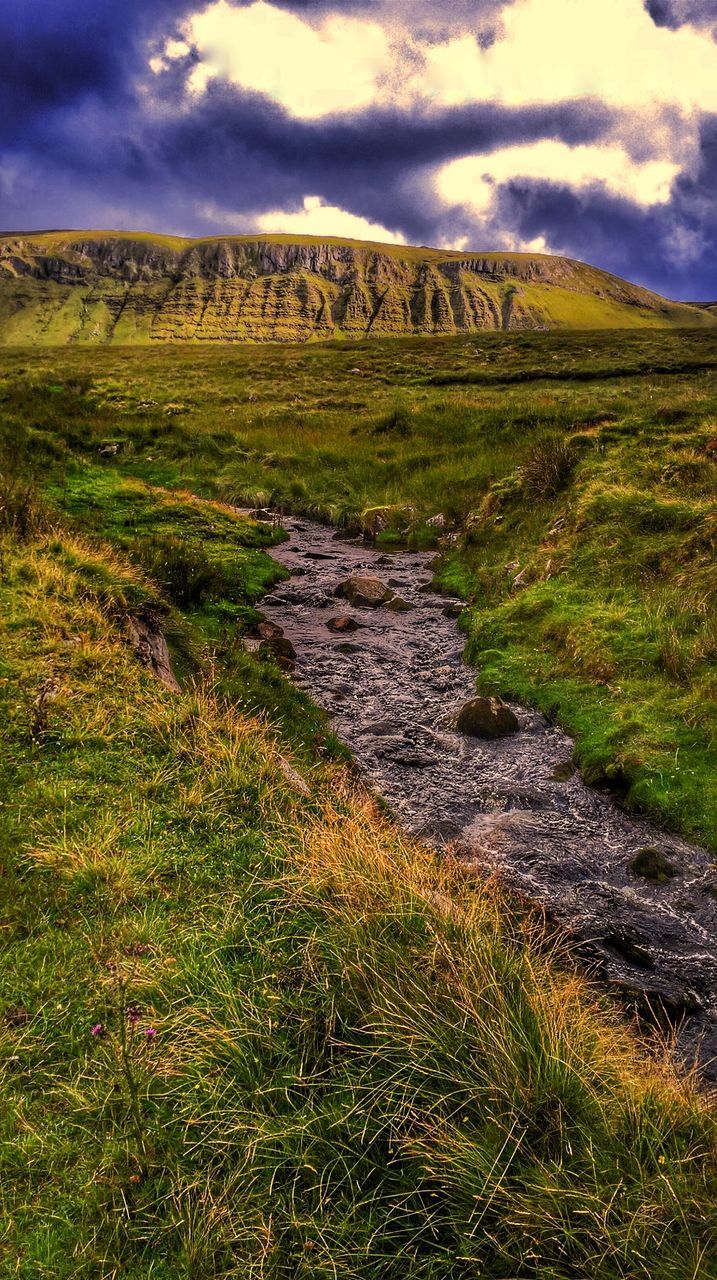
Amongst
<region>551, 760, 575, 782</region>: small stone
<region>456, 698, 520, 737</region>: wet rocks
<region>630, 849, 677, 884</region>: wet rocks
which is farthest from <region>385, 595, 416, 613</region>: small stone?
<region>630, 849, 677, 884</region>: wet rocks

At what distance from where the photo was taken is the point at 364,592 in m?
15.0

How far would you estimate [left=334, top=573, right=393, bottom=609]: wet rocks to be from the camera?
48.4ft

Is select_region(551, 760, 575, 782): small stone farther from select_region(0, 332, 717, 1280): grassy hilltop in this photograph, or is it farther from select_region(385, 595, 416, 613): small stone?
select_region(385, 595, 416, 613): small stone

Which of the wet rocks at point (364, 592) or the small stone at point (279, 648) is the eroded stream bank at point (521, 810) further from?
the wet rocks at point (364, 592)

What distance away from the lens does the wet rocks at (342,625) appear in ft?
A: 43.3

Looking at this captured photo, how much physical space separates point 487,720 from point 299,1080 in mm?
6619

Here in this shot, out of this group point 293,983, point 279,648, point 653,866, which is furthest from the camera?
point 279,648

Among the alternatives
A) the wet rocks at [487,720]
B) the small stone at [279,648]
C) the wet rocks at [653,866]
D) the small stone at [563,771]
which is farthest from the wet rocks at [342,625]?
the wet rocks at [653,866]

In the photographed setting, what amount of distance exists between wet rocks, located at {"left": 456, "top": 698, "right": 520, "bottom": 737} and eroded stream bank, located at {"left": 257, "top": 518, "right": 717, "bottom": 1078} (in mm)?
155

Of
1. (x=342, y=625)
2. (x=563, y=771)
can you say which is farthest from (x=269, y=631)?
(x=563, y=771)

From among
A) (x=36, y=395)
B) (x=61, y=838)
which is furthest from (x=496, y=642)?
(x=36, y=395)

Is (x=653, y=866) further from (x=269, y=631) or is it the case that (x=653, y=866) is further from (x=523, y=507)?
(x=523, y=507)

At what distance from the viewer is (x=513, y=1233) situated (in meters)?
2.54

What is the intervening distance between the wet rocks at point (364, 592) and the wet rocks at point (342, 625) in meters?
1.35
